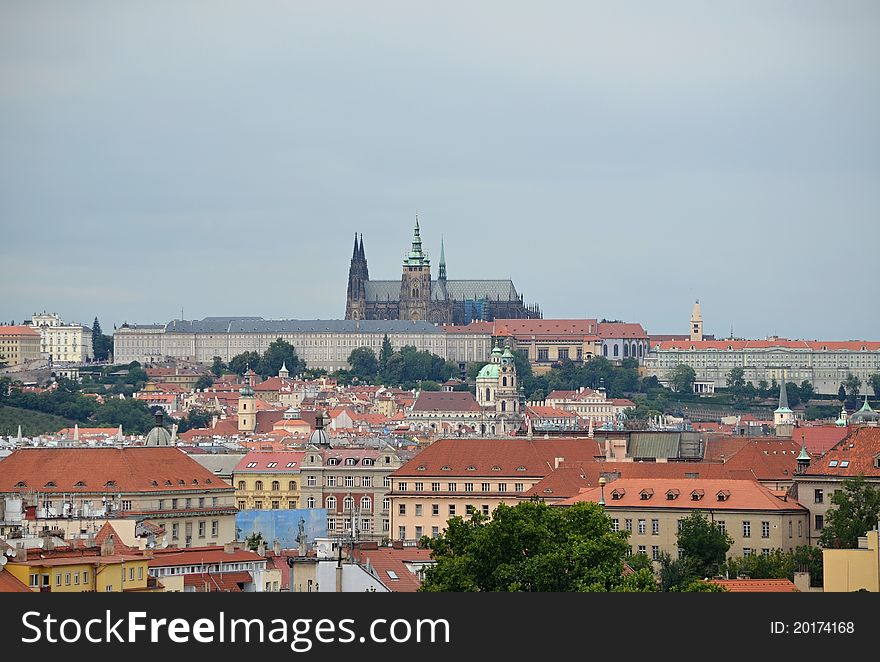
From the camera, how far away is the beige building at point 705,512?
2635 inches

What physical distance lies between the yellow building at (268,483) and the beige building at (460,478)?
→ 8818mm

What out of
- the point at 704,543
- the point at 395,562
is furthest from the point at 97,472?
the point at 395,562

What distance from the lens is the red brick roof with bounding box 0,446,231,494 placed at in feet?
231

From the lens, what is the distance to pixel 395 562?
50781 mm

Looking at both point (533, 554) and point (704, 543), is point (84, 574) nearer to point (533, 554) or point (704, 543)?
point (533, 554)

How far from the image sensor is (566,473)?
7788 centimetres

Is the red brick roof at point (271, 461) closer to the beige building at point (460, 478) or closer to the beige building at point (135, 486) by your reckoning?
the beige building at point (460, 478)

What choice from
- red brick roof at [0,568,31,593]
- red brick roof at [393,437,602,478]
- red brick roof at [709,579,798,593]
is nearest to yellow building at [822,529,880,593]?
red brick roof at [709,579,798,593]

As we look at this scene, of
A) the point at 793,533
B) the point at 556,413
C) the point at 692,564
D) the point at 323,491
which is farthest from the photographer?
the point at 556,413

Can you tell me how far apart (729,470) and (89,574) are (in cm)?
3900

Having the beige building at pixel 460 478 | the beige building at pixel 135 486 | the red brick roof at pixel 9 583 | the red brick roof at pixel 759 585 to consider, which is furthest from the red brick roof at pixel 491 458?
the red brick roof at pixel 9 583

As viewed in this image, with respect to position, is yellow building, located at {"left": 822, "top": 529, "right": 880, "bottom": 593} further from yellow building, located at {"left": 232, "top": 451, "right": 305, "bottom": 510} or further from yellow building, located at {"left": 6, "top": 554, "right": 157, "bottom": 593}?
yellow building, located at {"left": 232, "top": 451, "right": 305, "bottom": 510}
